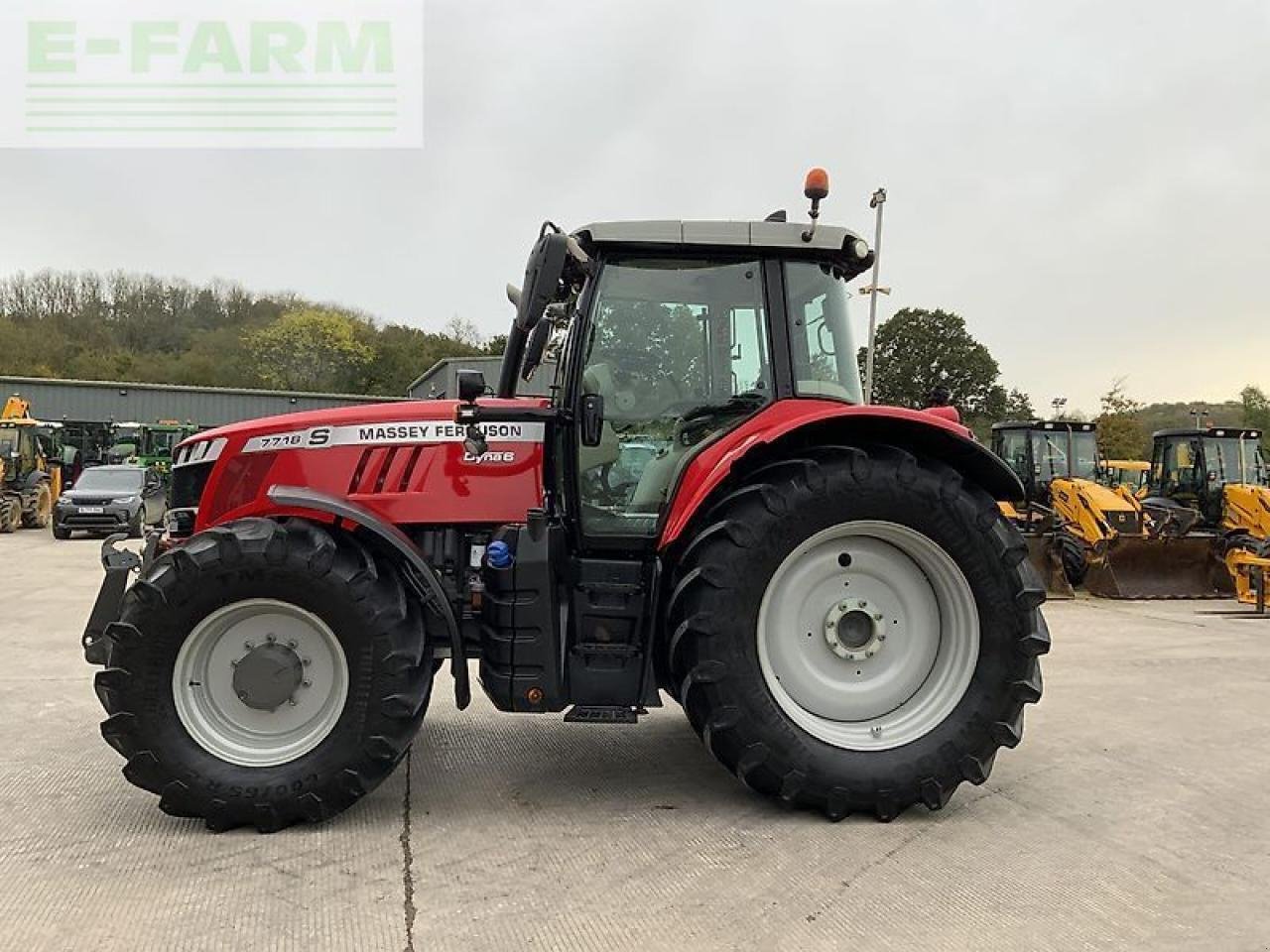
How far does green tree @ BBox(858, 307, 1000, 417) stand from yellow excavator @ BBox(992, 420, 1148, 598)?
3093cm

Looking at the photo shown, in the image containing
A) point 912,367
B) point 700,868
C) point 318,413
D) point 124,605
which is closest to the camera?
point 700,868

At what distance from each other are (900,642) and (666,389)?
4.48ft

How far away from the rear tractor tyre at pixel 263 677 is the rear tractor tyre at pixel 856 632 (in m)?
1.08

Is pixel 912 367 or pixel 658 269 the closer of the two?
pixel 658 269

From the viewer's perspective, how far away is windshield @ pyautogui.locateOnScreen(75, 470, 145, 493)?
19250 mm

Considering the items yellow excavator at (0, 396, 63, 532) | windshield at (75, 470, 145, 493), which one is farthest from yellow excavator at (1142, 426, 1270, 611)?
yellow excavator at (0, 396, 63, 532)

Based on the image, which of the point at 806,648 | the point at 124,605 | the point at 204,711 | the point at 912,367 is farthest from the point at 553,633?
the point at 912,367

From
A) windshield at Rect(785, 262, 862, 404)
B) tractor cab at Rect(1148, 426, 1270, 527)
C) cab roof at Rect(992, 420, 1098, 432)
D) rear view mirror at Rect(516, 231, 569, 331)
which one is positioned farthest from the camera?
cab roof at Rect(992, 420, 1098, 432)

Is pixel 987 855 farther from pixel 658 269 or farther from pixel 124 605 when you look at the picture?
pixel 124 605

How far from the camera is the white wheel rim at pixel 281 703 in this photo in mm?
3533

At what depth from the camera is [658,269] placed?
390 centimetres

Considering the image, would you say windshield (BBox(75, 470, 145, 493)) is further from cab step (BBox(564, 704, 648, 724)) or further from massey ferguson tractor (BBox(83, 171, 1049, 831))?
cab step (BBox(564, 704, 648, 724))

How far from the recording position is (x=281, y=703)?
356 cm

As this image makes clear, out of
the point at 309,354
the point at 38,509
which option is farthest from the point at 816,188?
the point at 309,354
